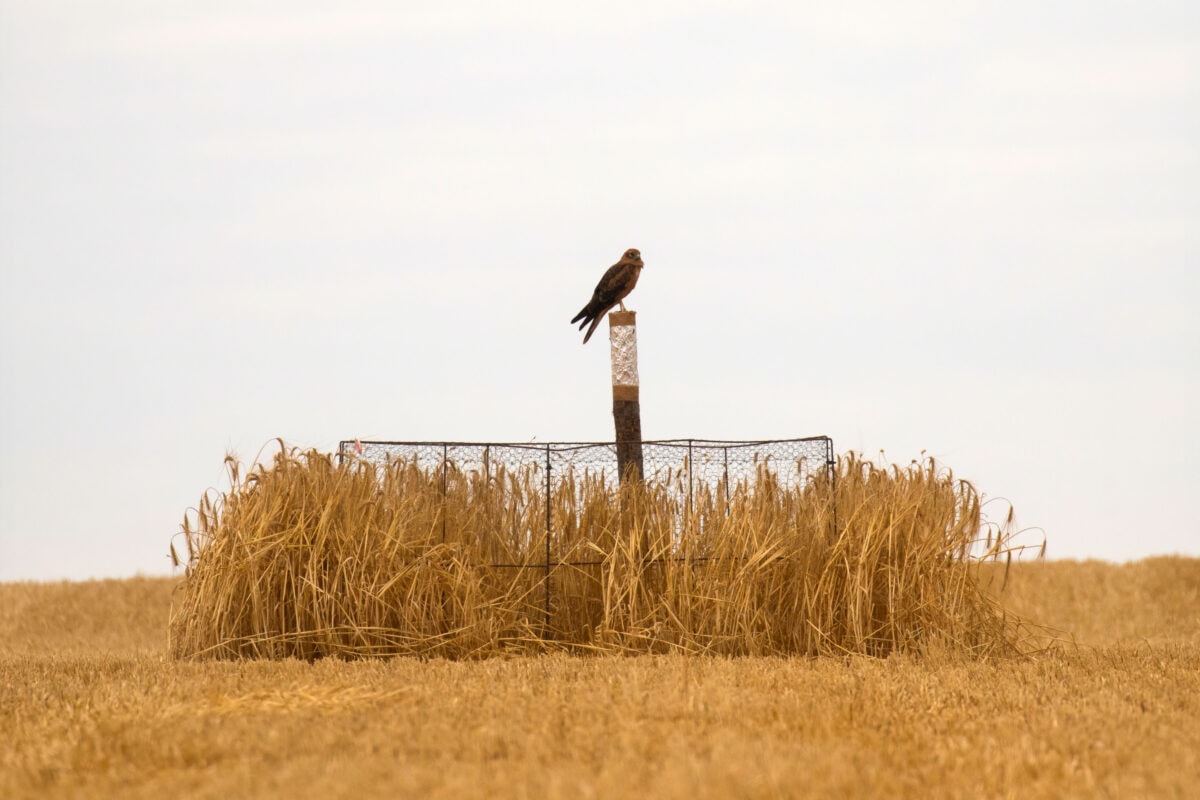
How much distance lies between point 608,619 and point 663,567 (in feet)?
1.75

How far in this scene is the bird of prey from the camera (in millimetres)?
9195

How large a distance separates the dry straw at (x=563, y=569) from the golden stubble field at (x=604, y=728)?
26.8 inches

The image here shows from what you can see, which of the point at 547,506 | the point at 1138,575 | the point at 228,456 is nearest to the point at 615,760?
the point at 547,506

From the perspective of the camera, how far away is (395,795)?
133 inches

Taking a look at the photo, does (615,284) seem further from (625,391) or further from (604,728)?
(604,728)

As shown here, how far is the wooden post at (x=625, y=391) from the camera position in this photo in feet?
26.8

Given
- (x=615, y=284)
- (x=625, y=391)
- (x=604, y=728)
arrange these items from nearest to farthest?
(x=604, y=728) → (x=625, y=391) → (x=615, y=284)

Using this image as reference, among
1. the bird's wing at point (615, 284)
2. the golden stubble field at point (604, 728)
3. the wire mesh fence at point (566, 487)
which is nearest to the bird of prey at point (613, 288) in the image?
the bird's wing at point (615, 284)

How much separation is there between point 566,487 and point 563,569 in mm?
561

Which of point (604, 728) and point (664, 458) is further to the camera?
point (664, 458)

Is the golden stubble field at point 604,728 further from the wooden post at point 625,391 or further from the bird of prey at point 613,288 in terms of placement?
the bird of prey at point 613,288

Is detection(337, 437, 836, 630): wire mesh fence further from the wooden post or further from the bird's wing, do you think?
the bird's wing

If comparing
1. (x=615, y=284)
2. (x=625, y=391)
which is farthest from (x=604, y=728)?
(x=615, y=284)

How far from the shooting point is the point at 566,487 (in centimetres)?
798
